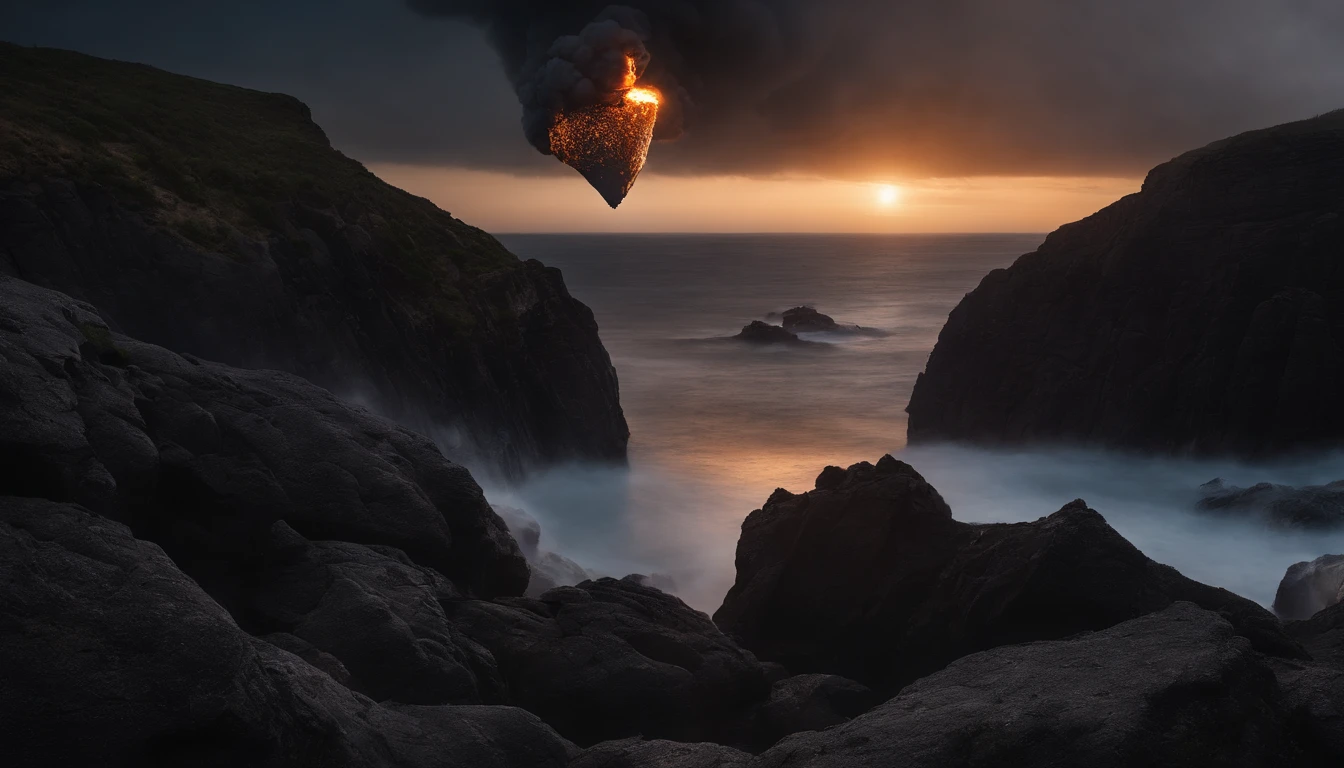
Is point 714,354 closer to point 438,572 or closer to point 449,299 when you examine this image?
point 449,299

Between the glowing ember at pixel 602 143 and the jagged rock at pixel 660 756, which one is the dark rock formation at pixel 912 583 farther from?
the glowing ember at pixel 602 143

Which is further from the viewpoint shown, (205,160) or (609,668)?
(205,160)

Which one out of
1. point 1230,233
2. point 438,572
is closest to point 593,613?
point 438,572

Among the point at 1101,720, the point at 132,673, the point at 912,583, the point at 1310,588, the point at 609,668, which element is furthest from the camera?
the point at 1310,588

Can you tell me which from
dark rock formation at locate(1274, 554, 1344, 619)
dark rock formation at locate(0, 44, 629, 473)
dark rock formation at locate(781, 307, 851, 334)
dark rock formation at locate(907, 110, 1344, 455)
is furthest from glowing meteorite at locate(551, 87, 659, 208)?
dark rock formation at locate(781, 307, 851, 334)

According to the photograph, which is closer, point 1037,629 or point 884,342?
point 1037,629

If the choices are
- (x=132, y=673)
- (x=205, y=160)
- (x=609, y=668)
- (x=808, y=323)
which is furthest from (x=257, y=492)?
(x=808, y=323)

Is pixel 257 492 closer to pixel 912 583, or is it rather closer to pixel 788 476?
pixel 912 583
